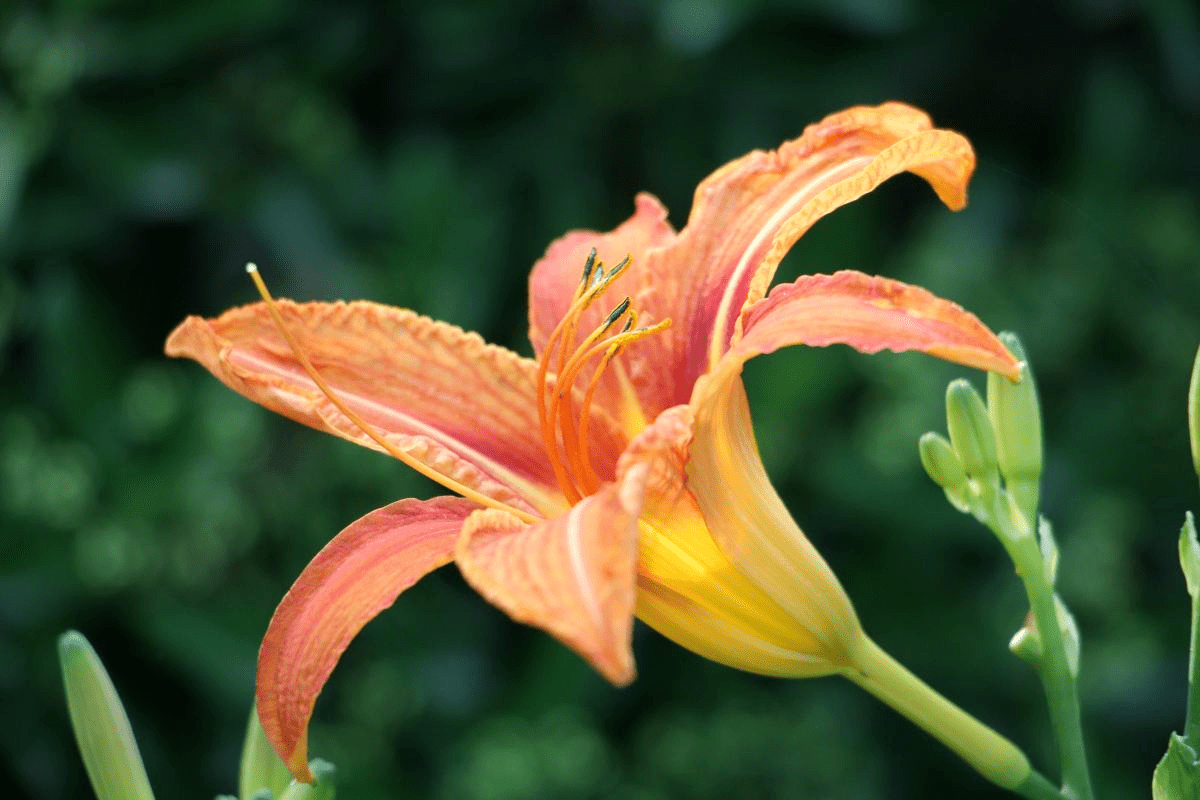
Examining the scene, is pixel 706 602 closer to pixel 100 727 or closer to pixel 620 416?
pixel 620 416

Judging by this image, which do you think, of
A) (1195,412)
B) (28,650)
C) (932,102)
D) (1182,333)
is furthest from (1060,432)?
(28,650)

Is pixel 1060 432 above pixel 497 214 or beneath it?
beneath

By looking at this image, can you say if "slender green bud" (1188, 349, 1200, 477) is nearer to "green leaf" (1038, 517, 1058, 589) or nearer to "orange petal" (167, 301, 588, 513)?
"green leaf" (1038, 517, 1058, 589)

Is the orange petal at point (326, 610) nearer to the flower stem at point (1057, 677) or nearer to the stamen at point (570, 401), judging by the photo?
the stamen at point (570, 401)

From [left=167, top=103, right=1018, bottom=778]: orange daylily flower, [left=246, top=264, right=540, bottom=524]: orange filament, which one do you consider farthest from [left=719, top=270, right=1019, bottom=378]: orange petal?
[left=246, top=264, right=540, bottom=524]: orange filament

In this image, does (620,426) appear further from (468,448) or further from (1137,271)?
(1137,271)

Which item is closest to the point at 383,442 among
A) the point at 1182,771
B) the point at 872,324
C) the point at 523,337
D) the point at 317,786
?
the point at 317,786

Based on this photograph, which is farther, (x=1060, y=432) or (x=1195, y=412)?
(x=1060, y=432)

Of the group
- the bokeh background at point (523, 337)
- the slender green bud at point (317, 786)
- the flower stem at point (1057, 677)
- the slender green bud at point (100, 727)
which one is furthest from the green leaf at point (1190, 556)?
the bokeh background at point (523, 337)
